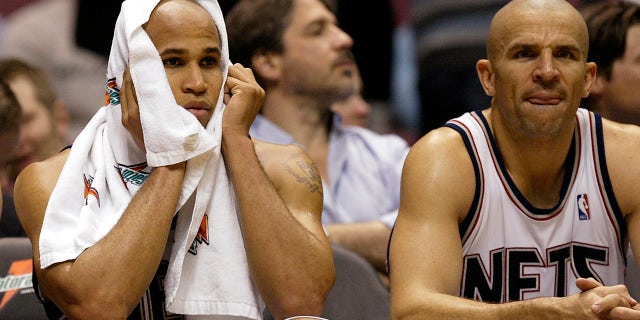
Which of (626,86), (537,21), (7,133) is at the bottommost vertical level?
(7,133)

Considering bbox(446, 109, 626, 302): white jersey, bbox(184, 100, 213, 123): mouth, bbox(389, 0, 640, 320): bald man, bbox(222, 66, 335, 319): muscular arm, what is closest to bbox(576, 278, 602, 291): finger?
bbox(389, 0, 640, 320): bald man

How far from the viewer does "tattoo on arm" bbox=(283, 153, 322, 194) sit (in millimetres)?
3320

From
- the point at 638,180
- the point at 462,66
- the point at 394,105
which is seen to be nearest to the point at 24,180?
the point at 638,180

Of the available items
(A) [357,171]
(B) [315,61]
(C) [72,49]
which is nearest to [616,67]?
(A) [357,171]

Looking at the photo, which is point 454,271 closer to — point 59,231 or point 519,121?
point 519,121

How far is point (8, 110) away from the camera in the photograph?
4.28 metres

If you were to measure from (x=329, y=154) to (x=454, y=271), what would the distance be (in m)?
1.79

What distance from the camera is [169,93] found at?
3.14 m

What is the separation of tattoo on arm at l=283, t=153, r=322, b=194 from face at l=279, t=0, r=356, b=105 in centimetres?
159

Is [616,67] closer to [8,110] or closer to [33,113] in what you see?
[8,110]

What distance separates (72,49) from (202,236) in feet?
12.0

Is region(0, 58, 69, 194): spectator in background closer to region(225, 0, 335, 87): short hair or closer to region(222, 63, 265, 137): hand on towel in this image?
region(225, 0, 335, 87): short hair

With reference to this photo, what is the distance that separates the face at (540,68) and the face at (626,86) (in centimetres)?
91

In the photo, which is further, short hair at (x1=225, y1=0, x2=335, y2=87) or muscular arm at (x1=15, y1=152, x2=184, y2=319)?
short hair at (x1=225, y1=0, x2=335, y2=87)
